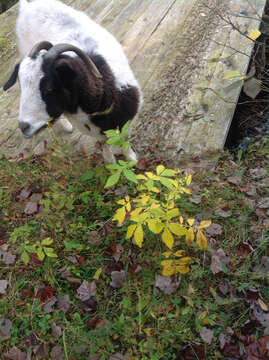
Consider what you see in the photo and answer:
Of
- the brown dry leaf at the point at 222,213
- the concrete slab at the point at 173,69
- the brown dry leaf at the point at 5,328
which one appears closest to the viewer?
the brown dry leaf at the point at 5,328

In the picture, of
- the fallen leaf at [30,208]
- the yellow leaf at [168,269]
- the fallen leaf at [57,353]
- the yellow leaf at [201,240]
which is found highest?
the yellow leaf at [201,240]

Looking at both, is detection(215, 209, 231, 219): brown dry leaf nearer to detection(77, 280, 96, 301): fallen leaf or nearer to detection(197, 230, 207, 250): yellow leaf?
detection(197, 230, 207, 250): yellow leaf

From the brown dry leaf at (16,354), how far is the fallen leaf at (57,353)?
191 mm

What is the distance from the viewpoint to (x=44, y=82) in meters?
2.13

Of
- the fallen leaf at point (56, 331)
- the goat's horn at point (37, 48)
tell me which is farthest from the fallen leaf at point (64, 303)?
the goat's horn at point (37, 48)

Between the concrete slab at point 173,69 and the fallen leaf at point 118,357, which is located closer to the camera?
the fallen leaf at point 118,357

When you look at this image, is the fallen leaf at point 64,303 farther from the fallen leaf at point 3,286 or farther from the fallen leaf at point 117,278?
the fallen leaf at point 3,286

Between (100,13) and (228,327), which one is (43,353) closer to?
(228,327)

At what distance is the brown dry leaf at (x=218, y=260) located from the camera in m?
2.00

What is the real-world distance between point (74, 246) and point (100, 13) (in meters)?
4.37

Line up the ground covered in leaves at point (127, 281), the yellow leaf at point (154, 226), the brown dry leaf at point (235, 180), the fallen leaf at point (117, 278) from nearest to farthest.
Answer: the yellow leaf at point (154, 226)
the ground covered in leaves at point (127, 281)
the fallen leaf at point (117, 278)
the brown dry leaf at point (235, 180)

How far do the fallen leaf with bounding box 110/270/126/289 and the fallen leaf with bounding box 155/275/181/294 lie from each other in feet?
0.81

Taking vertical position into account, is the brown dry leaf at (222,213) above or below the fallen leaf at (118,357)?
above

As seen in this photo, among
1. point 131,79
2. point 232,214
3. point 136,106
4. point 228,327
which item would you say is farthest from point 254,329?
point 131,79
